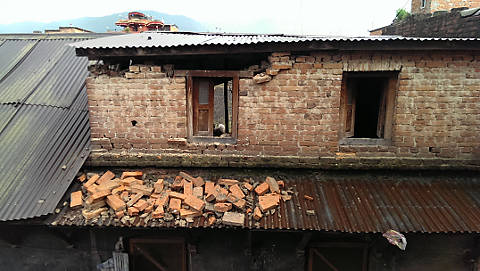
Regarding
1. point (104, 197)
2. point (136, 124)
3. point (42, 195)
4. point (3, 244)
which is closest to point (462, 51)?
point (136, 124)

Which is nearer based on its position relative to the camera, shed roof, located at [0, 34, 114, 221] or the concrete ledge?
shed roof, located at [0, 34, 114, 221]

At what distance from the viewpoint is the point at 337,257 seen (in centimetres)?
519

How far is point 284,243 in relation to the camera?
496 centimetres

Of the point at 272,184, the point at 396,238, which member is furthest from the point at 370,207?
the point at 272,184

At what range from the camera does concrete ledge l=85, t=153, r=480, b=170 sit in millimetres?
4965

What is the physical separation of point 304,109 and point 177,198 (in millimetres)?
2535

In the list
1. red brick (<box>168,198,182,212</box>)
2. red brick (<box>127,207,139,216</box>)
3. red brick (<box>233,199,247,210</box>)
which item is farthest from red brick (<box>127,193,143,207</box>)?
red brick (<box>233,199,247,210</box>)

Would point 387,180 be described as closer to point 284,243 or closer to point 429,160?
point 429,160

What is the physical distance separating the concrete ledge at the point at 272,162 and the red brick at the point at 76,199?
0.66m

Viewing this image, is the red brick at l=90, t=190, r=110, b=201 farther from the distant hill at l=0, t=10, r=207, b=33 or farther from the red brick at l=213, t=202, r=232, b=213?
the distant hill at l=0, t=10, r=207, b=33

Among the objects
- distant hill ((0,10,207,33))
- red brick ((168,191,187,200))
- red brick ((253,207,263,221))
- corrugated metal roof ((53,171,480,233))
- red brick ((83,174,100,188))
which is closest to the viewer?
corrugated metal roof ((53,171,480,233))

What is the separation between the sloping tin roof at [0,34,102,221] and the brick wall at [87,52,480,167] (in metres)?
0.69

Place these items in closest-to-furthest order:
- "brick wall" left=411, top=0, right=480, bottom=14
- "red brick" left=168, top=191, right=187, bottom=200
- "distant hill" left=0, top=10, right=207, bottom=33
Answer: "red brick" left=168, top=191, right=187, bottom=200 → "brick wall" left=411, top=0, right=480, bottom=14 → "distant hill" left=0, top=10, right=207, bottom=33

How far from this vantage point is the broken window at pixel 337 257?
16.7 ft
